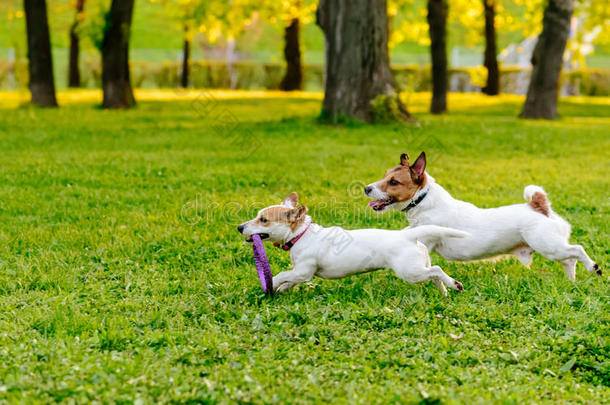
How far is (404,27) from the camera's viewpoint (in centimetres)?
2989

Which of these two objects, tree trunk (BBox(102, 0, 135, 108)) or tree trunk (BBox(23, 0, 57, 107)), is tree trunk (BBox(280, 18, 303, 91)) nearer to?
tree trunk (BBox(102, 0, 135, 108))

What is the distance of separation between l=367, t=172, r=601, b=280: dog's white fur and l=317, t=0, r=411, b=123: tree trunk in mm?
8702

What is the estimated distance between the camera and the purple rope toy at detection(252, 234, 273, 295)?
4.90 metres

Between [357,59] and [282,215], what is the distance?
9.45m

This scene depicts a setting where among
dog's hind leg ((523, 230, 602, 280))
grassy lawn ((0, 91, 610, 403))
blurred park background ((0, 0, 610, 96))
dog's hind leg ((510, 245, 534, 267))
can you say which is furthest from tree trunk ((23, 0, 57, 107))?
dog's hind leg ((523, 230, 602, 280))

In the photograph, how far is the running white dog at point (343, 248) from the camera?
15.8 ft

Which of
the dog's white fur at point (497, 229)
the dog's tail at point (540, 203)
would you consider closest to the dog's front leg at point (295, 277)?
the dog's white fur at point (497, 229)

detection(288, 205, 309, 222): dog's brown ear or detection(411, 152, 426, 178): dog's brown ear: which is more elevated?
detection(411, 152, 426, 178): dog's brown ear

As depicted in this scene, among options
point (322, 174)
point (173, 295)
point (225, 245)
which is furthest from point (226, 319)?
point (322, 174)

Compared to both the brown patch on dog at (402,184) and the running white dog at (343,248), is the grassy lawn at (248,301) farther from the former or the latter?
the brown patch on dog at (402,184)

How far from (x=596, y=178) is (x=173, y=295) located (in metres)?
7.08

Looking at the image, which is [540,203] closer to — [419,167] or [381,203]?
[419,167]

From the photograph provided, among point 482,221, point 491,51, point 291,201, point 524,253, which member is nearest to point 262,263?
point 291,201

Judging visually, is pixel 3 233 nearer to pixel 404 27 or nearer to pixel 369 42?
pixel 369 42
